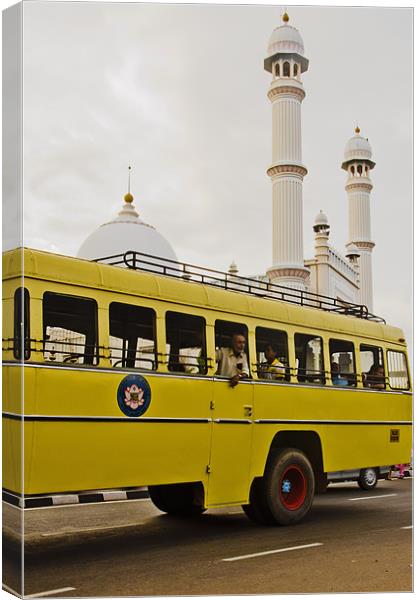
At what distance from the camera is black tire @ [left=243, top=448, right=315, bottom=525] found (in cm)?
890

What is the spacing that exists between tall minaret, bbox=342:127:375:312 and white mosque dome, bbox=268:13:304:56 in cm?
128

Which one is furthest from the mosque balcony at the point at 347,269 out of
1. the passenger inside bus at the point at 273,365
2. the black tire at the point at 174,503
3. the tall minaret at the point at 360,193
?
the black tire at the point at 174,503

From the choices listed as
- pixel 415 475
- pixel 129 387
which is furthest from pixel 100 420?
pixel 415 475

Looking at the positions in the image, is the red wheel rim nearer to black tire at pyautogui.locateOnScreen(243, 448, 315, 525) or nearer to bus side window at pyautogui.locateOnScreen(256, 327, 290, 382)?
black tire at pyautogui.locateOnScreen(243, 448, 315, 525)

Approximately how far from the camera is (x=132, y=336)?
24.4 feet

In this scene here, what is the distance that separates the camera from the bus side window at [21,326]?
6.37 m

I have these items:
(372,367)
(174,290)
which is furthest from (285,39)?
(372,367)

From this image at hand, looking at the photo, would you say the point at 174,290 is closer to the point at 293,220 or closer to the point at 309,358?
the point at 309,358

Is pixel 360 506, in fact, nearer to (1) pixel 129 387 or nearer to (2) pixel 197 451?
(2) pixel 197 451

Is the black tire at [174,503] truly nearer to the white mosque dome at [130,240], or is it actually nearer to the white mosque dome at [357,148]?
the white mosque dome at [357,148]

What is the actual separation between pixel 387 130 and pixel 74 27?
11.5 ft

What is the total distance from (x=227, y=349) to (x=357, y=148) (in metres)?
2.81

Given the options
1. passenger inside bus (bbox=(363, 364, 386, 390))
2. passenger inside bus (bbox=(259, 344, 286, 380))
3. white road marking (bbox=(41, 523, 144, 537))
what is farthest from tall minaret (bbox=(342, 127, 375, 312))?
white road marking (bbox=(41, 523, 144, 537))

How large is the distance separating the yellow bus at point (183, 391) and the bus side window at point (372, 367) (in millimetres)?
30
